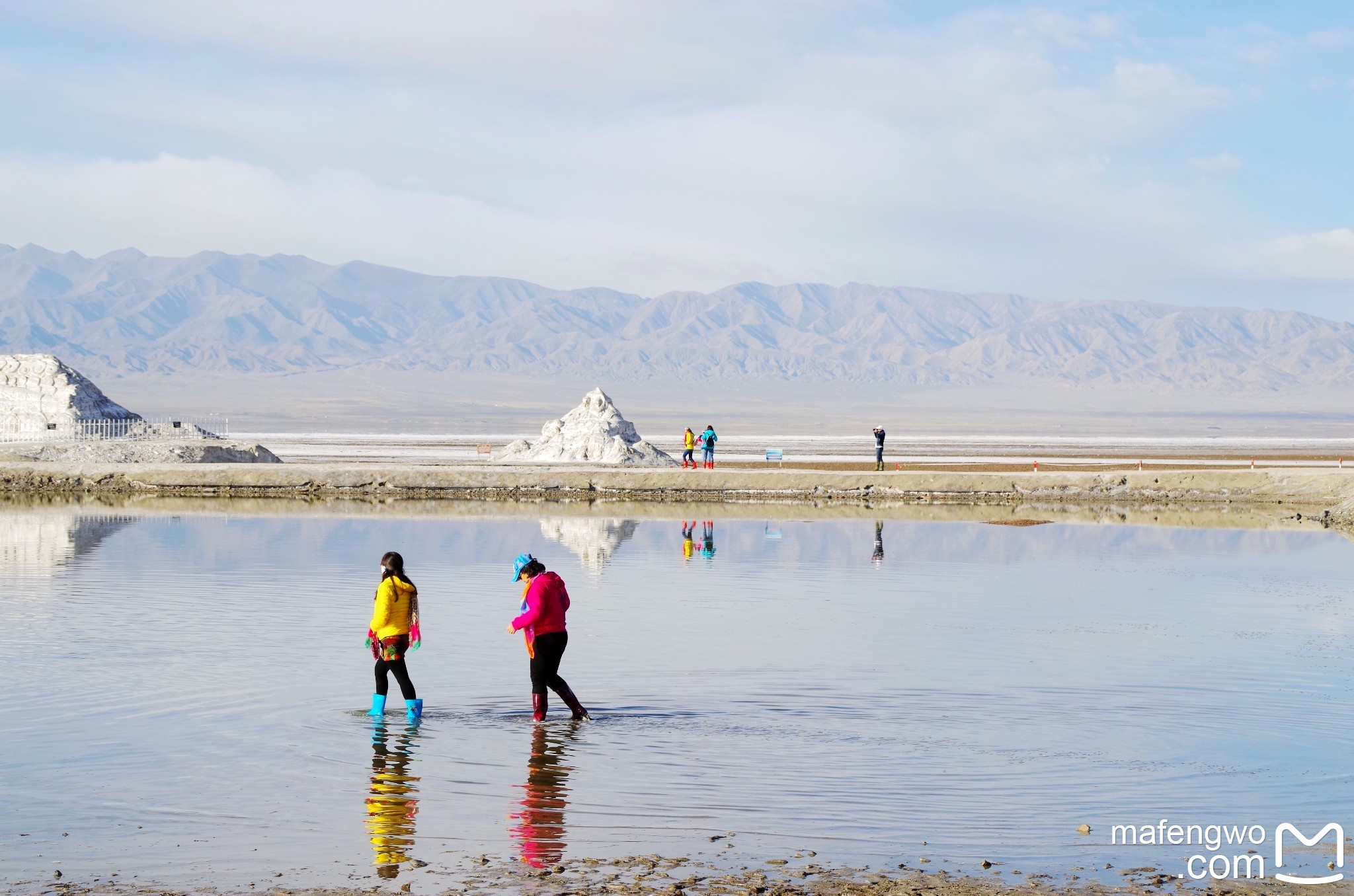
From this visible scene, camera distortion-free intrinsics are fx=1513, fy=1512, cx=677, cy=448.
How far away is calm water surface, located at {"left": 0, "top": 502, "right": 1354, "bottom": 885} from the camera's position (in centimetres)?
926

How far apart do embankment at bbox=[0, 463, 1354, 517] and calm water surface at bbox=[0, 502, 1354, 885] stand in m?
18.0

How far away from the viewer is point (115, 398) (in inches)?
7751

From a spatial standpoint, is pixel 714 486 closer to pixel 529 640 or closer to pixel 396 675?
pixel 396 675

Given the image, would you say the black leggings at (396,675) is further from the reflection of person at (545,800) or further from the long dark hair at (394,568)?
the reflection of person at (545,800)

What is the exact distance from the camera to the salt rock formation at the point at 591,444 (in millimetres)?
53219

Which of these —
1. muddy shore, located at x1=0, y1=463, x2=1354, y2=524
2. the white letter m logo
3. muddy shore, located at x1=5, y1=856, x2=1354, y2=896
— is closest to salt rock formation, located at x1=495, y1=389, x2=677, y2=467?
muddy shore, located at x1=0, y1=463, x2=1354, y2=524

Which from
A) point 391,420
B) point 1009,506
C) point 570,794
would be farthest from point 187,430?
point 391,420

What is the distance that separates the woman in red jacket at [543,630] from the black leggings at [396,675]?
14cm

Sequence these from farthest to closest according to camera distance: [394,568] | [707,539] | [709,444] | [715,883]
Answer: [709,444] < [707,539] < [394,568] < [715,883]

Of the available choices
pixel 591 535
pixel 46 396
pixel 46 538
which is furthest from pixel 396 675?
pixel 46 396

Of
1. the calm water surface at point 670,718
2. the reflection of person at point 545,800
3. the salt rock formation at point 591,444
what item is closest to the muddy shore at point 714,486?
the salt rock formation at point 591,444

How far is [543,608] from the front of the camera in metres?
12.4

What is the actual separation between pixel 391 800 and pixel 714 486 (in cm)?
3331

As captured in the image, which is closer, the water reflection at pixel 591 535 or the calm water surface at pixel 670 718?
the calm water surface at pixel 670 718
